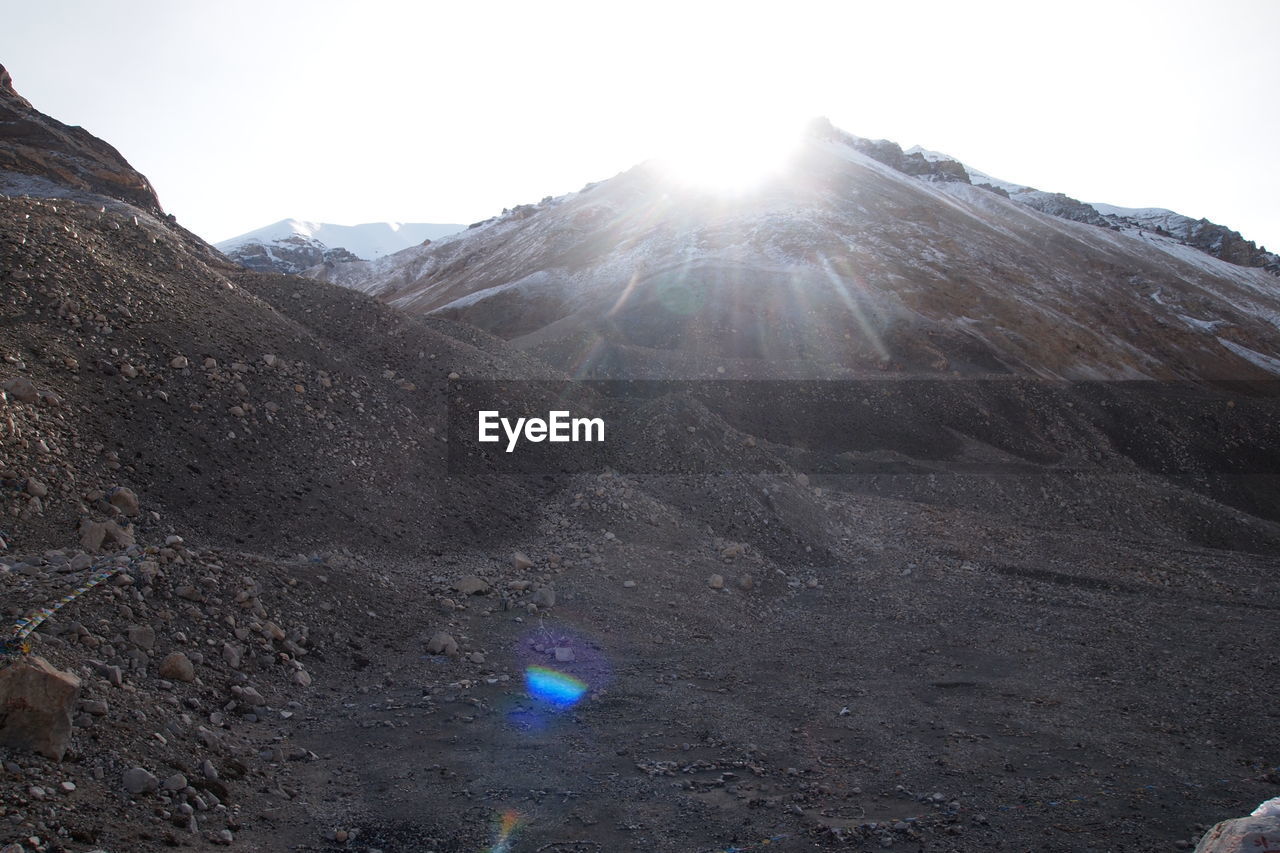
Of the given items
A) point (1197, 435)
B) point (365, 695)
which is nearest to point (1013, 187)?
point (1197, 435)

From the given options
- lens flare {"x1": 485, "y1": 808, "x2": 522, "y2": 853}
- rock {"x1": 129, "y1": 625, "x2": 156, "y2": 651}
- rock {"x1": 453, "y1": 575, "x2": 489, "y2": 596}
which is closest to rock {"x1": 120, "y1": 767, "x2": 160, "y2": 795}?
rock {"x1": 129, "y1": 625, "x2": 156, "y2": 651}

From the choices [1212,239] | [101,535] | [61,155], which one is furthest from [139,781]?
[1212,239]

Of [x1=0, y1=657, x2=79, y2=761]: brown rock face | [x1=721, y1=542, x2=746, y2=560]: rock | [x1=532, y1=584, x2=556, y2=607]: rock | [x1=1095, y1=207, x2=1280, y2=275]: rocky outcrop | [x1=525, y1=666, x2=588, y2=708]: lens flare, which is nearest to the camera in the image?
[x1=0, y1=657, x2=79, y2=761]: brown rock face

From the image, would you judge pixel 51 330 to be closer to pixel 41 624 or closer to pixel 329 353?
pixel 329 353

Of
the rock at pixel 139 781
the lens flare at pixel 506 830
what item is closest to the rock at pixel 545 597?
the lens flare at pixel 506 830

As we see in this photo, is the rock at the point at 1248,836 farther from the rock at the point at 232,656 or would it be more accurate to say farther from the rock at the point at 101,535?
the rock at the point at 101,535

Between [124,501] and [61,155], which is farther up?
[61,155]

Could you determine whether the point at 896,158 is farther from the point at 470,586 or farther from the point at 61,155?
the point at 470,586

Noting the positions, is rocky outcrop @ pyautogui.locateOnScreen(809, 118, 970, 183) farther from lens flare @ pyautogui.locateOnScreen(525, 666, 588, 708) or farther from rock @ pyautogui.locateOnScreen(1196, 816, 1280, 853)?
rock @ pyautogui.locateOnScreen(1196, 816, 1280, 853)
